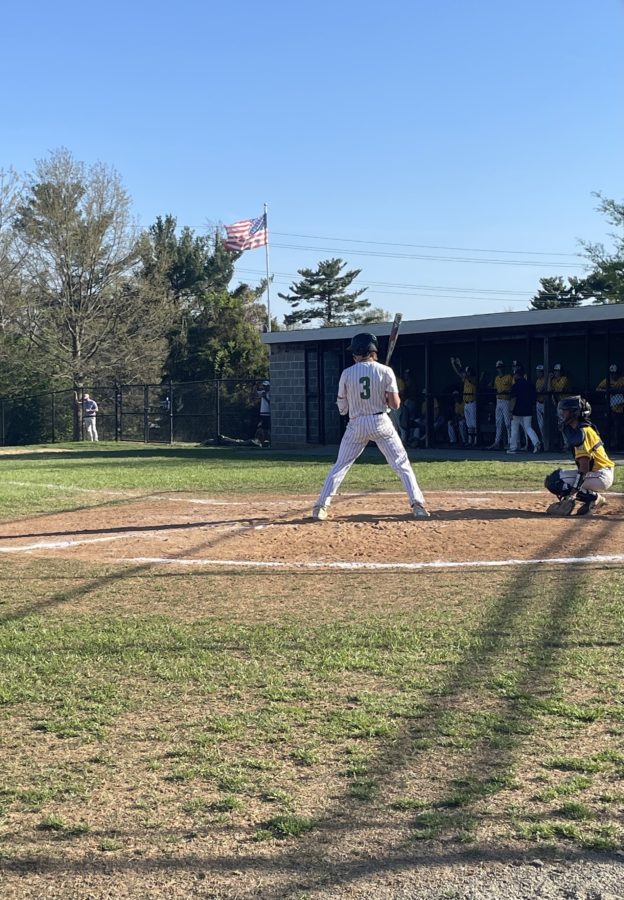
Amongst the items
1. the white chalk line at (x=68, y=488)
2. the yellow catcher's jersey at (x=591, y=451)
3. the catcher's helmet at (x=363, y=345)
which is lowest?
the white chalk line at (x=68, y=488)

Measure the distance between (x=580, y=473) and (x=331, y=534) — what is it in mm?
3230

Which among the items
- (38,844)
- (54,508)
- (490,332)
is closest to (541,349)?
(490,332)

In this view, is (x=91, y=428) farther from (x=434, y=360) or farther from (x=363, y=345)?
(x=363, y=345)

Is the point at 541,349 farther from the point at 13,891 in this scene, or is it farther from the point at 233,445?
the point at 13,891

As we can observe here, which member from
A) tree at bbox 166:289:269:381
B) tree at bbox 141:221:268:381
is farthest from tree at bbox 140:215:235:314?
tree at bbox 166:289:269:381

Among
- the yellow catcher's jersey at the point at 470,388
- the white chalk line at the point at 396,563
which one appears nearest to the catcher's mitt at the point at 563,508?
the white chalk line at the point at 396,563

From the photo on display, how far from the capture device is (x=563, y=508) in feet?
36.6

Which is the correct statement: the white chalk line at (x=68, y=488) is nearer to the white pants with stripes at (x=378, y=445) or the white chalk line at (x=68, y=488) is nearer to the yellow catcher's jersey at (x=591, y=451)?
the white pants with stripes at (x=378, y=445)

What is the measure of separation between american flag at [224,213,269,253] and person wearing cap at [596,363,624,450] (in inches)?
814

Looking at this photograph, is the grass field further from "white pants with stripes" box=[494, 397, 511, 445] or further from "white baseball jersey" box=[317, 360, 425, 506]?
"white pants with stripes" box=[494, 397, 511, 445]

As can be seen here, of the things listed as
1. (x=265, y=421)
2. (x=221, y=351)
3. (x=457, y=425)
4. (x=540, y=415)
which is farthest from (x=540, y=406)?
(x=221, y=351)

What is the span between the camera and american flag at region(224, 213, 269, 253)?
41.2 meters

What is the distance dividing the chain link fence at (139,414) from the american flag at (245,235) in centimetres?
591

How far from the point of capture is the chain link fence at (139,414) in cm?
3819
